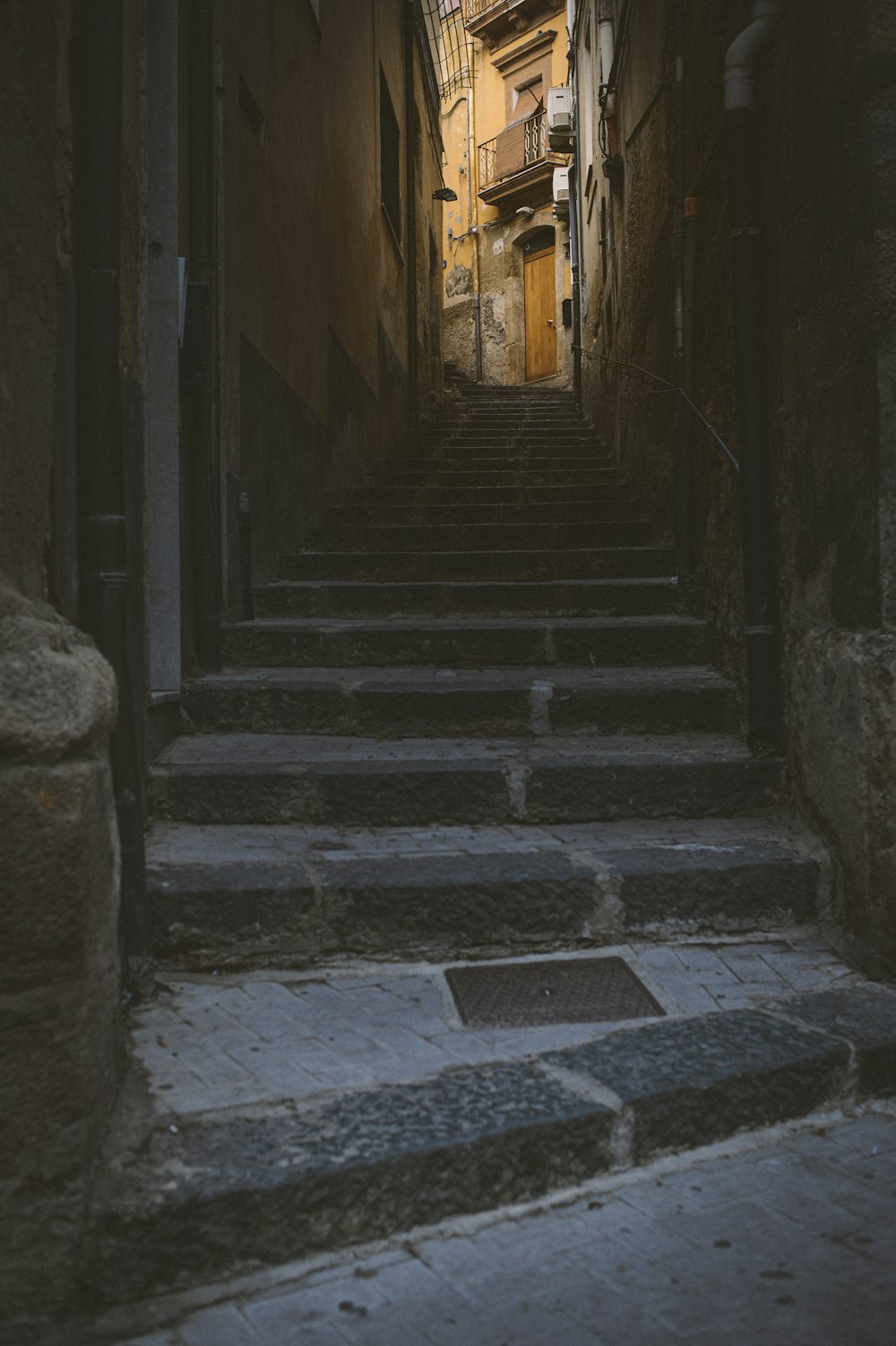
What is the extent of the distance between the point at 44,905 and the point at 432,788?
168 cm

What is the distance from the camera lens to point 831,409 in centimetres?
279

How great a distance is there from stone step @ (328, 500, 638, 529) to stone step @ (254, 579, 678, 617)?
1.50 m

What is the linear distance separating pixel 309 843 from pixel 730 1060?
1286 millimetres

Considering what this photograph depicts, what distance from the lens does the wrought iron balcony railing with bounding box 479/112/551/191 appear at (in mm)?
22125

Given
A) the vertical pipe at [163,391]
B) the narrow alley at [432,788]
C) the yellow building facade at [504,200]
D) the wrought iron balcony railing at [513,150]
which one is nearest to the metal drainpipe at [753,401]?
the narrow alley at [432,788]

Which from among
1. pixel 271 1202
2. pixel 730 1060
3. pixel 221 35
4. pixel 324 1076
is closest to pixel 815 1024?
pixel 730 1060

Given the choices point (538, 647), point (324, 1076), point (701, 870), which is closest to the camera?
point (324, 1076)

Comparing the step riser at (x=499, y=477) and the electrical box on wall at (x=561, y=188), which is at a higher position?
the electrical box on wall at (x=561, y=188)

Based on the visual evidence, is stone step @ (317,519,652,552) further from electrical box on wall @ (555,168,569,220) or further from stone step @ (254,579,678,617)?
electrical box on wall @ (555,168,569,220)

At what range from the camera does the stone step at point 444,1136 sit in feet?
5.24

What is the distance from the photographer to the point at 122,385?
242 cm

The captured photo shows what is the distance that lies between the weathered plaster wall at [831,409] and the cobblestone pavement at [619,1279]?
0.95 m

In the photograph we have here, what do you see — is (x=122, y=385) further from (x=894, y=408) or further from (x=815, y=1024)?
(x=815, y=1024)

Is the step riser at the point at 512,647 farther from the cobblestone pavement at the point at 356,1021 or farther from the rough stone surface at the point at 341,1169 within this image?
the rough stone surface at the point at 341,1169
